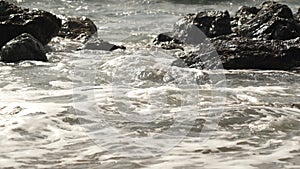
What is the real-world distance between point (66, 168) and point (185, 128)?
1.48 metres

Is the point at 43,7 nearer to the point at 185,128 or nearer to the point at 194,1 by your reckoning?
the point at 194,1

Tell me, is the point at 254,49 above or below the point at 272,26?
below

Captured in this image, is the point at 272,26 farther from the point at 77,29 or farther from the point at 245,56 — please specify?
the point at 77,29

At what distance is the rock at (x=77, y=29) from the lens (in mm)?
12125

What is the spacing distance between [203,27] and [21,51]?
4.46 metres

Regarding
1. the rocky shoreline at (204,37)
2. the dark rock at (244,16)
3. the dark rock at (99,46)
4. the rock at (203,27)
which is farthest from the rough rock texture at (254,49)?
the dark rock at (244,16)

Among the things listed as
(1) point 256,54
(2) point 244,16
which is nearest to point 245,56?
(1) point 256,54

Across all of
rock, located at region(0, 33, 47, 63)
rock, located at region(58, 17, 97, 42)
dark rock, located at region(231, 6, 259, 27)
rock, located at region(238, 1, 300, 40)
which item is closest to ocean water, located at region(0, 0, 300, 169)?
rock, located at region(0, 33, 47, 63)

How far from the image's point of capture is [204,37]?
11578 millimetres

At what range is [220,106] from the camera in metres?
5.89

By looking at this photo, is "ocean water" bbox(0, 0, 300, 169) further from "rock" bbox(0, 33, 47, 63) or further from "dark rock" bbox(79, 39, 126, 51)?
"dark rock" bbox(79, 39, 126, 51)

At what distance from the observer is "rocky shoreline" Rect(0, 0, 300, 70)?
8.64 metres

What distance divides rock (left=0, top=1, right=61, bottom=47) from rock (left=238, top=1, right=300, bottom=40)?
3846 millimetres

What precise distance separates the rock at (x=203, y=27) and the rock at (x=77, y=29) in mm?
2053
